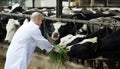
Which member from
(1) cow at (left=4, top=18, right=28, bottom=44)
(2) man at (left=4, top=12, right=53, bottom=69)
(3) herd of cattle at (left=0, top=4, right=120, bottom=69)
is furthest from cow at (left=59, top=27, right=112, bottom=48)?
(1) cow at (left=4, top=18, right=28, bottom=44)

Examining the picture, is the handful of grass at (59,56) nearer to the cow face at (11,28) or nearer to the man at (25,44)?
the man at (25,44)

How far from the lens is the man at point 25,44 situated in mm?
6574

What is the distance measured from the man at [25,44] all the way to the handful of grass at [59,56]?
158 millimetres

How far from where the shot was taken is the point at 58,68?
270 inches

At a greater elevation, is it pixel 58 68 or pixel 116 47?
pixel 116 47

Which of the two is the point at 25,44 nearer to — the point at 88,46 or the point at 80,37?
the point at 80,37

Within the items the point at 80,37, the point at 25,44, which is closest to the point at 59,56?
the point at 80,37

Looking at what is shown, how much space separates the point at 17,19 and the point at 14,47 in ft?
9.74

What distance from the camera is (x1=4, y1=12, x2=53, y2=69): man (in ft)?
21.6

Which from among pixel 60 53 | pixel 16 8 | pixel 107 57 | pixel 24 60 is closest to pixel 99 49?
pixel 107 57

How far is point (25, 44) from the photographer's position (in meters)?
6.69

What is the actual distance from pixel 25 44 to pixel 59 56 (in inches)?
24.4


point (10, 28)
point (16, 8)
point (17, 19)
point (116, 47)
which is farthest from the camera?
point (16, 8)

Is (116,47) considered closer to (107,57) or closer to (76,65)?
(107,57)
